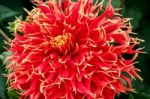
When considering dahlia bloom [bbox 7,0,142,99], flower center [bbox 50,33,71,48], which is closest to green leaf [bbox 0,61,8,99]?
dahlia bloom [bbox 7,0,142,99]

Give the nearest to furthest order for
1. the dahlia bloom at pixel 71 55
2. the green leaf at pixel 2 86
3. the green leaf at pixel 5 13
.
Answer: the dahlia bloom at pixel 71 55, the green leaf at pixel 2 86, the green leaf at pixel 5 13

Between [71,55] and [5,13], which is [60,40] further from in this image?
[5,13]

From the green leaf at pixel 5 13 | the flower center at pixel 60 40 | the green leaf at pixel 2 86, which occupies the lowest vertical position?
the green leaf at pixel 2 86

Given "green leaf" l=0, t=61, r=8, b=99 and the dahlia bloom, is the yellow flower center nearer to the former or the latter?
the dahlia bloom

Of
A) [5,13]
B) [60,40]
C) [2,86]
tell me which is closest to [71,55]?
[60,40]

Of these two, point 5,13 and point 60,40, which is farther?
point 5,13

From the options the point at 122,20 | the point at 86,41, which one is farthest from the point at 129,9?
the point at 86,41

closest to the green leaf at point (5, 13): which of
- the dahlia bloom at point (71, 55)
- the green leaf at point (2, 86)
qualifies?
the green leaf at point (2, 86)

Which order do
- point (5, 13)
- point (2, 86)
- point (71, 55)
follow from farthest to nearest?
point (5, 13) < point (2, 86) < point (71, 55)

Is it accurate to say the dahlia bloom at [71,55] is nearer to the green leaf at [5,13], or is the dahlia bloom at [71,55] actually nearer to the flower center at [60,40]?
the flower center at [60,40]
